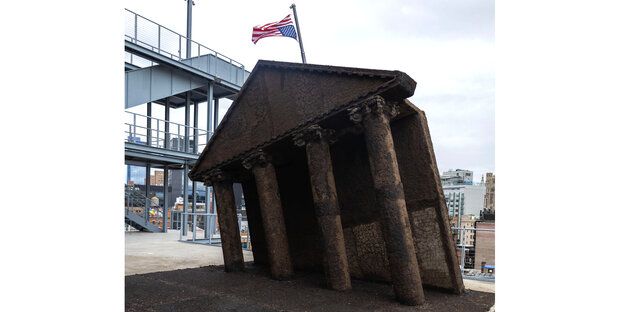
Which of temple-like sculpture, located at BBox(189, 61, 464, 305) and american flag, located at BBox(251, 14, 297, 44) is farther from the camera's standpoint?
american flag, located at BBox(251, 14, 297, 44)

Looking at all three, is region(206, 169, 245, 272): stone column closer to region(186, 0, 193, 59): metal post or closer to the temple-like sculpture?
the temple-like sculpture

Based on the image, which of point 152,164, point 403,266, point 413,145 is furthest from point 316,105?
point 152,164

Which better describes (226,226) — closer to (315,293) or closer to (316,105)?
(315,293)

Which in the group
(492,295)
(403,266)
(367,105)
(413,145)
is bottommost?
(492,295)

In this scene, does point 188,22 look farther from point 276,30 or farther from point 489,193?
point 489,193

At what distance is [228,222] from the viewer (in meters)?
7.16

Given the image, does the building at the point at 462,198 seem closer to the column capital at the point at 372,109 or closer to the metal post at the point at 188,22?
the metal post at the point at 188,22

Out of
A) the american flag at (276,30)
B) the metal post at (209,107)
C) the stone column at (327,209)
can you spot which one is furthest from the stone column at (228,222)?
the metal post at (209,107)

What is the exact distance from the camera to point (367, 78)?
15.8ft

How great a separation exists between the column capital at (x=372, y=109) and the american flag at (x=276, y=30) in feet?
21.2

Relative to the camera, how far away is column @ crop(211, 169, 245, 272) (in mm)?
7074

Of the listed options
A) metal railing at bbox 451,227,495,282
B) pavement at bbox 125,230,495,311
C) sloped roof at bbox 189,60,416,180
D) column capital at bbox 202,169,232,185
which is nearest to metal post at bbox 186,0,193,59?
sloped roof at bbox 189,60,416,180

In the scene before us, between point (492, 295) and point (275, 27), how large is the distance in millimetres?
8707

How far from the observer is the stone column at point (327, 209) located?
5211 millimetres
